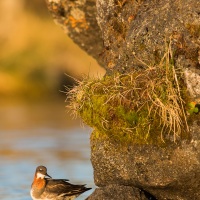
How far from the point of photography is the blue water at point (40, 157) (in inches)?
586

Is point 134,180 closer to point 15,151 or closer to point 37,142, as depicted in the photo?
point 15,151

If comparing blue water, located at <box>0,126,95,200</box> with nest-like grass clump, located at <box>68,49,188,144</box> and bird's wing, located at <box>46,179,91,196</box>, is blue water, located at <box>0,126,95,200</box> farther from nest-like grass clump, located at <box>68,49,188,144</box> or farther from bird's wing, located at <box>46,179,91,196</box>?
nest-like grass clump, located at <box>68,49,188,144</box>

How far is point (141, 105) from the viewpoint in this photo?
10.3 meters

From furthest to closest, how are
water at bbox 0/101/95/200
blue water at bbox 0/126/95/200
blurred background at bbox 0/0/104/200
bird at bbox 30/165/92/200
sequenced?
1. blurred background at bbox 0/0/104/200
2. water at bbox 0/101/95/200
3. blue water at bbox 0/126/95/200
4. bird at bbox 30/165/92/200

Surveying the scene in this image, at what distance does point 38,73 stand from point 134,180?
27.0 metres

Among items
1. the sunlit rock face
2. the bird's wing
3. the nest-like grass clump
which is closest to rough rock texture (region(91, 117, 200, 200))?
the sunlit rock face

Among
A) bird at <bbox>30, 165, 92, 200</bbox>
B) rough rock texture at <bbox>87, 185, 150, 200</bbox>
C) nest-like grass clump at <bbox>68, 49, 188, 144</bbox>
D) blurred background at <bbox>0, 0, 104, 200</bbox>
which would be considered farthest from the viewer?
blurred background at <bbox>0, 0, 104, 200</bbox>

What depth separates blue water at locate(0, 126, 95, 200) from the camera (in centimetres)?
1488

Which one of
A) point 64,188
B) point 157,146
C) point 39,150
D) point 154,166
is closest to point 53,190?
point 64,188

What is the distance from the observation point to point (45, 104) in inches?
1315

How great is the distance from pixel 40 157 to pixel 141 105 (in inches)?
352

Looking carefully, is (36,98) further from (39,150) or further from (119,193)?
(119,193)

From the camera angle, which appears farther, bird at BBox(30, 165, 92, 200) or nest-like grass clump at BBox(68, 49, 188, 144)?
bird at BBox(30, 165, 92, 200)

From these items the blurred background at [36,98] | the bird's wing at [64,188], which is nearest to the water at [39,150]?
the blurred background at [36,98]
